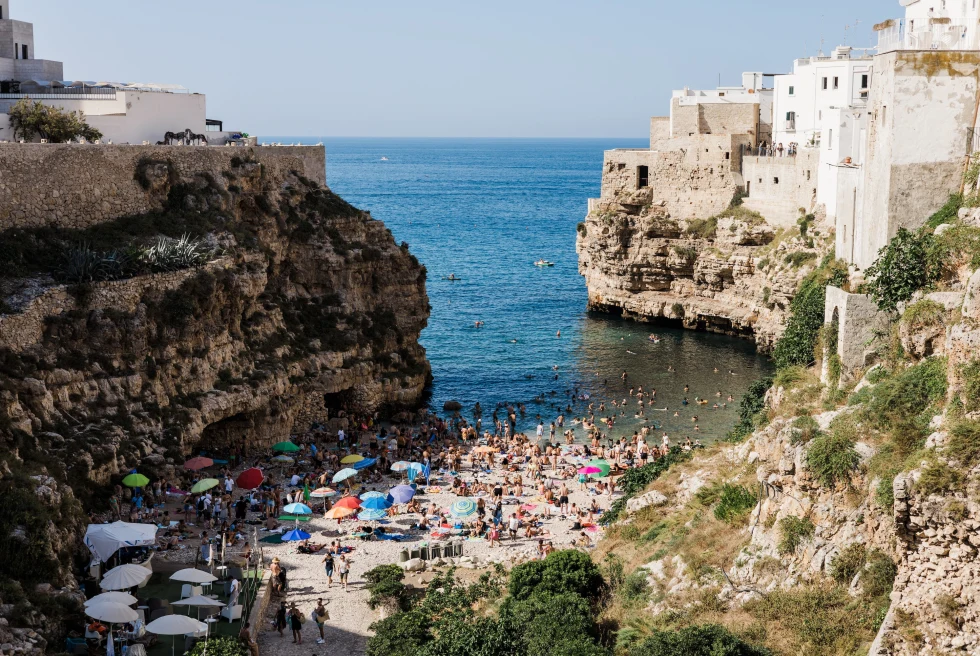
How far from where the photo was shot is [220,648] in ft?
70.0

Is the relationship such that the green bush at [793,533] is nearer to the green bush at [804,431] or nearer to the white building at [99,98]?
the green bush at [804,431]

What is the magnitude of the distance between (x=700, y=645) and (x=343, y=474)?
17.4m

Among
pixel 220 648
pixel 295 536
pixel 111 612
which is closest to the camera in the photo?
pixel 220 648

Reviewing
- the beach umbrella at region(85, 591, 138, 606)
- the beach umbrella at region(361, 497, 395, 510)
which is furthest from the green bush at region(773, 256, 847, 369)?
the beach umbrella at region(85, 591, 138, 606)

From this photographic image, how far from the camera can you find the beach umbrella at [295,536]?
94.8ft

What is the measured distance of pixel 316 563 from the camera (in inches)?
1089

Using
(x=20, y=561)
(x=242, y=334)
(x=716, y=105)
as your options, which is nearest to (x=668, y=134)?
(x=716, y=105)

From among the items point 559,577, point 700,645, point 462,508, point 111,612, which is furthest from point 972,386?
point 462,508

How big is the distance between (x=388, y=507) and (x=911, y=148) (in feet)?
53.5

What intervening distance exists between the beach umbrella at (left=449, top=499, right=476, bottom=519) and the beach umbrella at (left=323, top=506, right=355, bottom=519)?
2.94 meters

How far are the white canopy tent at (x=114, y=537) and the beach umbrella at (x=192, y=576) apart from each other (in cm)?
175

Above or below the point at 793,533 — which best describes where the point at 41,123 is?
above

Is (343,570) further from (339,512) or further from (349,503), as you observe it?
(349,503)

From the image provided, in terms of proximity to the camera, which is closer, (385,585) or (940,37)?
(385,585)
